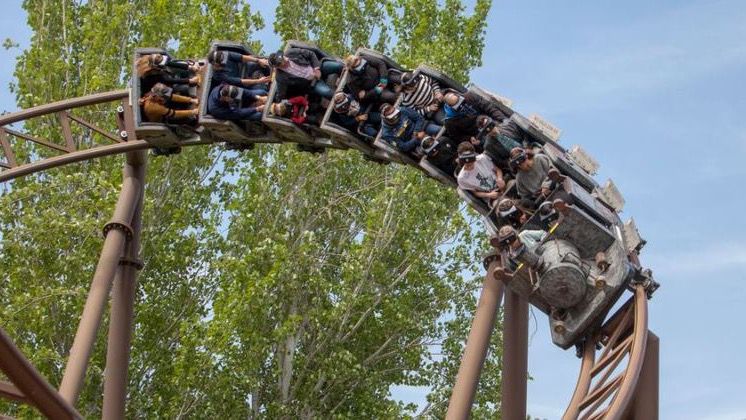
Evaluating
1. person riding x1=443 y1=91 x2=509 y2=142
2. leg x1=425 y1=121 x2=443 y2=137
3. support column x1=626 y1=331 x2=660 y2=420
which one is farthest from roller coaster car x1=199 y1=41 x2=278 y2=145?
support column x1=626 y1=331 x2=660 y2=420

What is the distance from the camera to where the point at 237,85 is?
875cm

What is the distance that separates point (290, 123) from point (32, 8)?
6767mm

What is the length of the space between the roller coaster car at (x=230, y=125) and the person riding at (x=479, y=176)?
148 centimetres

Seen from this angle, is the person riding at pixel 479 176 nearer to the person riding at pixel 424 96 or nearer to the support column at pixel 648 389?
the person riding at pixel 424 96

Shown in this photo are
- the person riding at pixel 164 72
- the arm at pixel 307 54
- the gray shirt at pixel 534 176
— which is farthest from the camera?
the person riding at pixel 164 72

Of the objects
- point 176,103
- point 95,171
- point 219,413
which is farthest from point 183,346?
point 176,103

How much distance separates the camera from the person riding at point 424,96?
8234mm

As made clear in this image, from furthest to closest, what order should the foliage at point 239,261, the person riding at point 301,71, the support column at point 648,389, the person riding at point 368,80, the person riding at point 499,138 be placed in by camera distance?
the foliage at point 239,261, the person riding at point 301,71, the person riding at point 368,80, the person riding at point 499,138, the support column at point 648,389

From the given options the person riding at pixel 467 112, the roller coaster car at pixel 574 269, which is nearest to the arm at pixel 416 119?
the person riding at pixel 467 112

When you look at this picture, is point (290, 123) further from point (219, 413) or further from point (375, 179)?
point (375, 179)

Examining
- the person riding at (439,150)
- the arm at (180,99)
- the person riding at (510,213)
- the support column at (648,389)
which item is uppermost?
the arm at (180,99)

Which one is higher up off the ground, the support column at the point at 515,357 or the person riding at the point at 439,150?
the person riding at the point at 439,150

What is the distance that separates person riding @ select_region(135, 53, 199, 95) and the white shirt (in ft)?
6.69

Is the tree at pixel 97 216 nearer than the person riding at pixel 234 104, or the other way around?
the person riding at pixel 234 104
